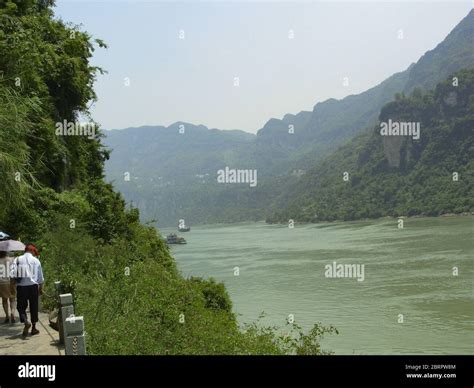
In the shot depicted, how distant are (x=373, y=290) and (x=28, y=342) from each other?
80.8ft

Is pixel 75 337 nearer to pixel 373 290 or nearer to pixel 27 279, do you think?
pixel 27 279

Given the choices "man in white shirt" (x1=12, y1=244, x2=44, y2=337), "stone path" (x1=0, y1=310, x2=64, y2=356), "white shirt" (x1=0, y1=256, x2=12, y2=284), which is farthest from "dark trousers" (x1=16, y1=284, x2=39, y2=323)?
"white shirt" (x1=0, y1=256, x2=12, y2=284)

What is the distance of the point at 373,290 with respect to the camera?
29.1 meters

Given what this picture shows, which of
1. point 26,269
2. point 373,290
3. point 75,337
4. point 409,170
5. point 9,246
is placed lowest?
point 373,290

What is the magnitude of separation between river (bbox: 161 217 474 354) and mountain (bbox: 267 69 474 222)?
33910mm

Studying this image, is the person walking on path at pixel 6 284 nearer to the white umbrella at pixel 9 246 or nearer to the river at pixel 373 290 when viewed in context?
the white umbrella at pixel 9 246

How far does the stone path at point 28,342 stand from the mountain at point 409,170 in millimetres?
73790

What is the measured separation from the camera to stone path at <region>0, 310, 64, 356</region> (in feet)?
22.3

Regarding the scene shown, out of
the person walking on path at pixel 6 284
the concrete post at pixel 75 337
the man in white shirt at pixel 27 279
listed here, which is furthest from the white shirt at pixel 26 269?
the concrete post at pixel 75 337

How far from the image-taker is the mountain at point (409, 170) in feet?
277

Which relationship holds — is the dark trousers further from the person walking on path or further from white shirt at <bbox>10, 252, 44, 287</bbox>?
the person walking on path

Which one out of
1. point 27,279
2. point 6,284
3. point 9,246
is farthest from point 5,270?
point 27,279
